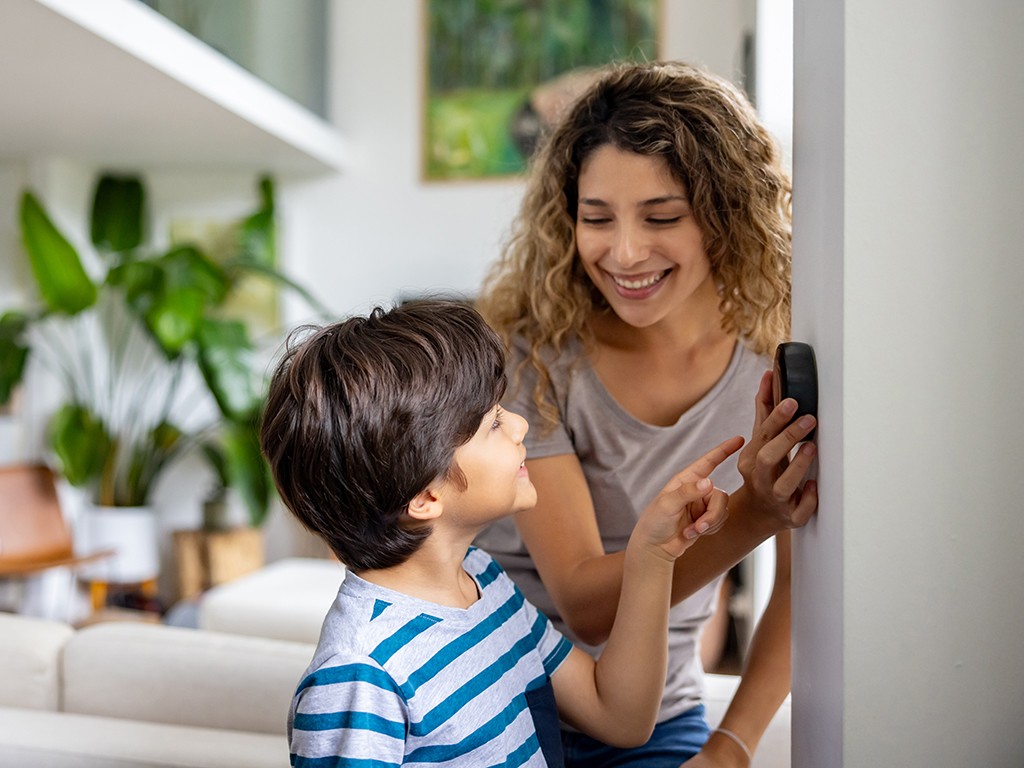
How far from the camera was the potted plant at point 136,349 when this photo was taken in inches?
160

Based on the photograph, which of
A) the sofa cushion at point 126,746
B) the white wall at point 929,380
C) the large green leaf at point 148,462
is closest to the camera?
the white wall at point 929,380

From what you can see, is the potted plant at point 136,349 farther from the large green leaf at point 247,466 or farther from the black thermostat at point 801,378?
the black thermostat at point 801,378

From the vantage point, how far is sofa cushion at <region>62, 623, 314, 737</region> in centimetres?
142

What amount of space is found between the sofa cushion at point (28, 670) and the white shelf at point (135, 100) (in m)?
1.80

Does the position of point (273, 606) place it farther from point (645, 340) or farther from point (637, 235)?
point (637, 235)

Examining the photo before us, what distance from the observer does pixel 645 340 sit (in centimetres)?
142

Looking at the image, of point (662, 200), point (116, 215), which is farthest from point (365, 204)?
point (662, 200)

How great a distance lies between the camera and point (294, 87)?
15.1 feet

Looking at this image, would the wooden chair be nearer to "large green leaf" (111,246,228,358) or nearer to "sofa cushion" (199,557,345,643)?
"large green leaf" (111,246,228,358)

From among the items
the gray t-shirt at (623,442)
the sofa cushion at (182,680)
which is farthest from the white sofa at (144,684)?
the gray t-shirt at (623,442)

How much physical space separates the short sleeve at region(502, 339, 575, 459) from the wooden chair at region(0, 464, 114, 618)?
3.05 meters

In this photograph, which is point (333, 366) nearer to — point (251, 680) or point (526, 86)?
point (251, 680)

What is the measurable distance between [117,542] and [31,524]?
0.34 meters

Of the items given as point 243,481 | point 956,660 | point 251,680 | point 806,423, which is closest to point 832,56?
point 806,423
